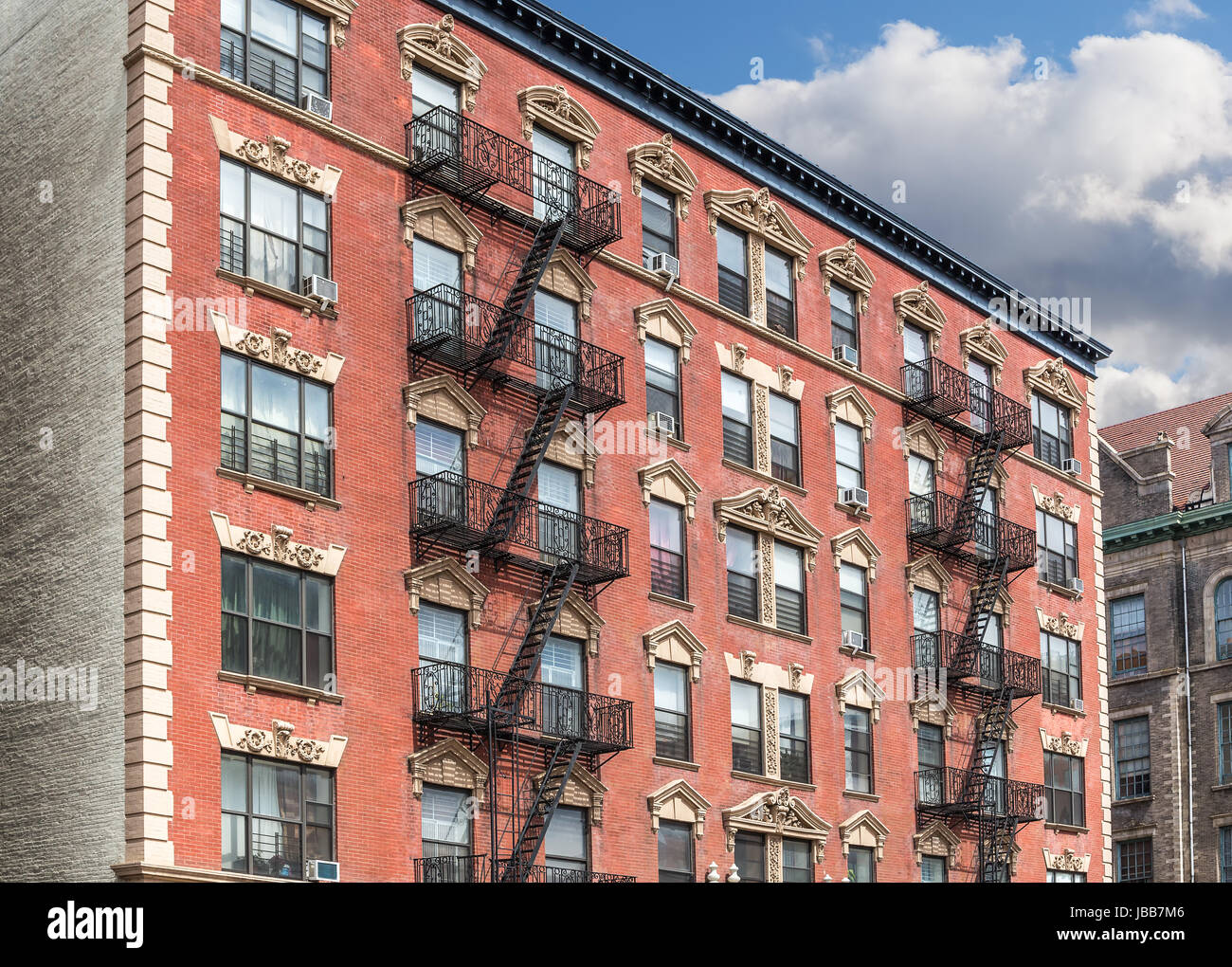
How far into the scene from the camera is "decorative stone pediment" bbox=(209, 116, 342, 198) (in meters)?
31.2

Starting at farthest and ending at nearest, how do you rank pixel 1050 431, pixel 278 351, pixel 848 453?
pixel 1050 431 < pixel 848 453 < pixel 278 351

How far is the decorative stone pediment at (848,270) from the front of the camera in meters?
45.8

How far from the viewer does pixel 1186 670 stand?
66188 mm

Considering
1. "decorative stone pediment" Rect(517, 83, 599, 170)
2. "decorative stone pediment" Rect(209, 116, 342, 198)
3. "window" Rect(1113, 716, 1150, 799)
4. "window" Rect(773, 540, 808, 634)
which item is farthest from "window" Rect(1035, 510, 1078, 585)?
"decorative stone pediment" Rect(209, 116, 342, 198)

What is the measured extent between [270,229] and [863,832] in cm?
2125

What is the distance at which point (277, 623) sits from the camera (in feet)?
98.3

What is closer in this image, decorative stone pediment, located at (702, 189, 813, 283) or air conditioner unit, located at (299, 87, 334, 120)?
air conditioner unit, located at (299, 87, 334, 120)

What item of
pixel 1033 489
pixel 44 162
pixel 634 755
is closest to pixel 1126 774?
pixel 1033 489

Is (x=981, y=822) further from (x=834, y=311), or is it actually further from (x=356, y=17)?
(x=356, y=17)

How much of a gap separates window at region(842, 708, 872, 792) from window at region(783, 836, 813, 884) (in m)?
2.43

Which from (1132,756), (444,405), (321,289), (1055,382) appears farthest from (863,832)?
(1132,756)

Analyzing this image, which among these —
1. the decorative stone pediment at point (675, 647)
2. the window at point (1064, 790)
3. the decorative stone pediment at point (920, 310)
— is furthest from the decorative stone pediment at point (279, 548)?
the window at point (1064, 790)

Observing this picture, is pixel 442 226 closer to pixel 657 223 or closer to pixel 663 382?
pixel 663 382

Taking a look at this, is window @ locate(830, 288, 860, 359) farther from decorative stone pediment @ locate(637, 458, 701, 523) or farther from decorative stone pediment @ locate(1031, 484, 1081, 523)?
decorative stone pediment @ locate(1031, 484, 1081, 523)
